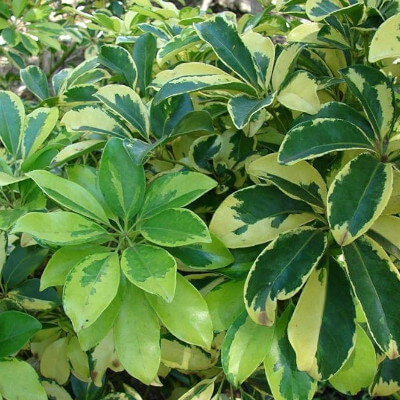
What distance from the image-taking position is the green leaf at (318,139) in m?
0.57

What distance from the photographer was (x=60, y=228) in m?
0.62

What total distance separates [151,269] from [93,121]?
277 mm

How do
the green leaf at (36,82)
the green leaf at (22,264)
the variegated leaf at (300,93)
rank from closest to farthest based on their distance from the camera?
the variegated leaf at (300,93) < the green leaf at (22,264) < the green leaf at (36,82)

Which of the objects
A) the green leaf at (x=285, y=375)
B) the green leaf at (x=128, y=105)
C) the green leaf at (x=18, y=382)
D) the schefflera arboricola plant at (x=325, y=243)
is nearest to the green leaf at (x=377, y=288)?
the schefflera arboricola plant at (x=325, y=243)

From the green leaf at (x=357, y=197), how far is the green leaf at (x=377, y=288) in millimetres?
69

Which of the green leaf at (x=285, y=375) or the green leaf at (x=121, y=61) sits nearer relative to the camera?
the green leaf at (x=285, y=375)

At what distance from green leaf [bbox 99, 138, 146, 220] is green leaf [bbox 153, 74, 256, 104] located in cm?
9

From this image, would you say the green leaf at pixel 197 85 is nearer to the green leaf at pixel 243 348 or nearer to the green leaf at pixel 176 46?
the green leaf at pixel 176 46

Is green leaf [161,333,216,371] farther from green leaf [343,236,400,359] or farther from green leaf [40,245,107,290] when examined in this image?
green leaf [343,236,400,359]

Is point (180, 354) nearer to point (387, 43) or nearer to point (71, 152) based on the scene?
point (71, 152)

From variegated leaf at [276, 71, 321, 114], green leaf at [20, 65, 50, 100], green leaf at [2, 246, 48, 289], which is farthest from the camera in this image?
green leaf at [20, 65, 50, 100]

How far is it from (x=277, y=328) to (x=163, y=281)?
0.19 metres

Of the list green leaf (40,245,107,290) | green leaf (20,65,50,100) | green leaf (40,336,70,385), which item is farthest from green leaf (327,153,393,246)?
green leaf (20,65,50,100)

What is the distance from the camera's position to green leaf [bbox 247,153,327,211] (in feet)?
2.10
